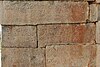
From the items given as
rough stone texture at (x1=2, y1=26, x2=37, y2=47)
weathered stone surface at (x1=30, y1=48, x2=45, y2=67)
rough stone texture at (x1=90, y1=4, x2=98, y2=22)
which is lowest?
weathered stone surface at (x1=30, y1=48, x2=45, y2=67)

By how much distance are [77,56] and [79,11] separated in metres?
0.65

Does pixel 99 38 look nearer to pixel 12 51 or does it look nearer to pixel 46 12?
pixel 46 12

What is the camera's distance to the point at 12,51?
9.52 feet

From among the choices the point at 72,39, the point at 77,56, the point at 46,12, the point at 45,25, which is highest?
the point at 46,12

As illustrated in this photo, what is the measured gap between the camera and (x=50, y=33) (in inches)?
114

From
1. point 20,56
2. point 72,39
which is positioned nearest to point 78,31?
point 72,39

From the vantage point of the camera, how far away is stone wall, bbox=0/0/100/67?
2.86m

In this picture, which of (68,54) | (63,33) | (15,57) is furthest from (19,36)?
(68,54)

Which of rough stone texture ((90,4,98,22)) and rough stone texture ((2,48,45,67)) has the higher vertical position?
rough stone texture ((90,4,98,22))

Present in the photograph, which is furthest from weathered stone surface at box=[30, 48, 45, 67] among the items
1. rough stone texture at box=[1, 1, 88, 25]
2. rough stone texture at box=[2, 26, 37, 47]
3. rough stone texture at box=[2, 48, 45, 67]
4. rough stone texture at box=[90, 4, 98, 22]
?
rough stone texture at box=[90, 4, 98, 22]

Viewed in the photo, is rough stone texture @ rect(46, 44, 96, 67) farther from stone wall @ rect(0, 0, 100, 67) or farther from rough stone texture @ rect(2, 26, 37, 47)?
rough stone texture @ rect(2, 26, 37, 47)

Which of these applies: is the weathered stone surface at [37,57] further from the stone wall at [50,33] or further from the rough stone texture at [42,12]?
the rough stone texture at [42,12]

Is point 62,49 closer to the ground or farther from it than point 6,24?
closer to the ground

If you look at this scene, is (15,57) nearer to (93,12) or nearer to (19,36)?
(19,36)
